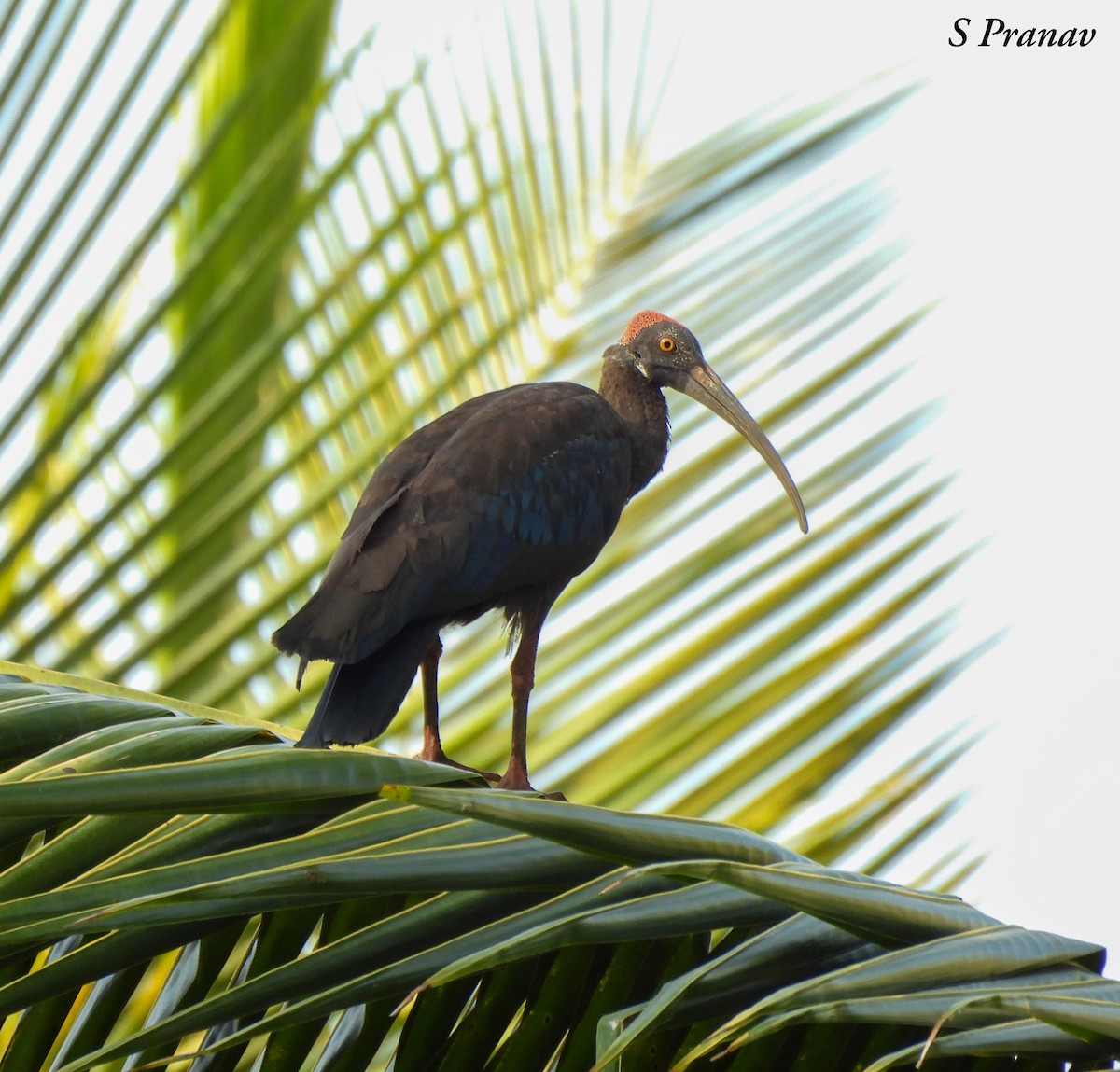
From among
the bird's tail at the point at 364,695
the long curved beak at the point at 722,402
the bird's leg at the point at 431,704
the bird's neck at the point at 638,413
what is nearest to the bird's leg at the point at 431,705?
the bird's leg at the point at 431,704

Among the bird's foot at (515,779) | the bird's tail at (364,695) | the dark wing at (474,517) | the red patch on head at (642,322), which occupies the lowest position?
the bird's foot at (515,779)

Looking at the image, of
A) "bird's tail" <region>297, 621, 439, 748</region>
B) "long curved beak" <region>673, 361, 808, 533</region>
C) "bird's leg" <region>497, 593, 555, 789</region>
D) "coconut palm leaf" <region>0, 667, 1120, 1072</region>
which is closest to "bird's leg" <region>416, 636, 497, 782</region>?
"bird's leg" <region>497, 593, 555, 789</region>

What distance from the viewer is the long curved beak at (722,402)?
406cm

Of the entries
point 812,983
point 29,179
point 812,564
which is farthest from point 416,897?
point 812,564

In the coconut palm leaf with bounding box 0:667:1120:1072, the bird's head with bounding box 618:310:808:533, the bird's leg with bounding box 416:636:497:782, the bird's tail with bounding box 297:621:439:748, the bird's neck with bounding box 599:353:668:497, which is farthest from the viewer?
the bird's head with bounding box 618:310:808:533

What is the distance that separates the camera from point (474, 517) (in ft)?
10.3

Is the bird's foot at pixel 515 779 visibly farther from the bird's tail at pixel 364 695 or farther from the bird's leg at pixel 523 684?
the bird's tail at pixel 364 695

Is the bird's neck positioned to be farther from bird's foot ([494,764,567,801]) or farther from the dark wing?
bird's foot ([494,764,567,801])

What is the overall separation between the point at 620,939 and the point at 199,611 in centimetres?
214

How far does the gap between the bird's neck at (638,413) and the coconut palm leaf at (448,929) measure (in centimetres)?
228

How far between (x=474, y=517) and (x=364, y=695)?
2.00ft

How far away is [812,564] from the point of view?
3799 mm

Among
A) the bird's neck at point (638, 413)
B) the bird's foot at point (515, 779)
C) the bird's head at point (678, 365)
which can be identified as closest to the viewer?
the bird's foot at point (515, 779)

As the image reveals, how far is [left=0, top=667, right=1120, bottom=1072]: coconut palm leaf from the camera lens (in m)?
1.30
